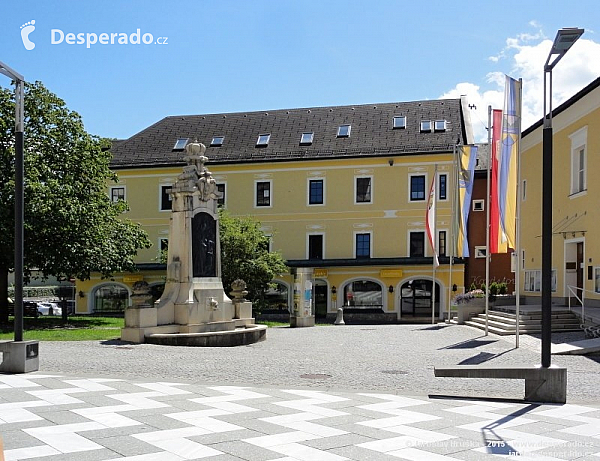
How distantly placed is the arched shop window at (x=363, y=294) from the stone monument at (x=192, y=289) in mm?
22431

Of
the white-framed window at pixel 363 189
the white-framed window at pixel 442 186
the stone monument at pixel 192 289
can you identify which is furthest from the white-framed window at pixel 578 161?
the white-framed window at pixel 363 189

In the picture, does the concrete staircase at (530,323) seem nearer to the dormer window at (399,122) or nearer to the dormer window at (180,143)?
the dormer window at (399,122)

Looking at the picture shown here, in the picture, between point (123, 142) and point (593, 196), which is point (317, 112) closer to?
point (123, 142)

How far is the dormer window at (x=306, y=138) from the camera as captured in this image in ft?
151

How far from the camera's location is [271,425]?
8148 millimetres

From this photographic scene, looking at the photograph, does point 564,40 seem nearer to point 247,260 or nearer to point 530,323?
point 530,323

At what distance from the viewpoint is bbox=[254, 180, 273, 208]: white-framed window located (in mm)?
45344

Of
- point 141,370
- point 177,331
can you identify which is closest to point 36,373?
point 141,370

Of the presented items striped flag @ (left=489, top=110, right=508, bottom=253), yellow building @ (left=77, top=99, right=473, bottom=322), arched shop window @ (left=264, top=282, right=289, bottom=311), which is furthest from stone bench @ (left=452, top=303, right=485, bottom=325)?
arched shop window @ (left=264, top=282, right=289, bottom=311)

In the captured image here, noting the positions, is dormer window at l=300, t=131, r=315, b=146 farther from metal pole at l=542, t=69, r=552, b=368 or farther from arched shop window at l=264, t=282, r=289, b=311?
metal pole at l=542, t=69, r=552, b=368

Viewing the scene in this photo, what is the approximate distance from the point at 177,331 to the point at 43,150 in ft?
42.6

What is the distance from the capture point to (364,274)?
43188 mm

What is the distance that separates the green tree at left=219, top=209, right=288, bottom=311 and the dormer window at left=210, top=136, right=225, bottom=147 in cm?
1109

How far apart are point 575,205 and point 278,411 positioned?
72.0 feet
